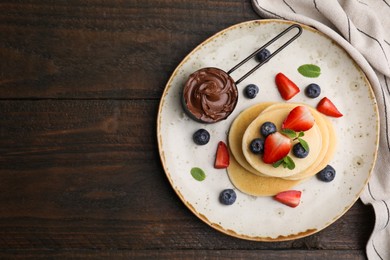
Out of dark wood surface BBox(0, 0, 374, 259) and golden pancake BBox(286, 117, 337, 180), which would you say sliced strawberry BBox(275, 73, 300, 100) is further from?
dark wood surface BBox(0, 0, 374, 259)

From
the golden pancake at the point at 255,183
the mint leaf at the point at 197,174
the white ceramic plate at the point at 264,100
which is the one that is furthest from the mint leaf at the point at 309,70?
the mint leaf at the point at 197,174

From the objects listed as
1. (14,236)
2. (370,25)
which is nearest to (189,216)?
(14,236)

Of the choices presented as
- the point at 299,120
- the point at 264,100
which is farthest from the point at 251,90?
the point at 299,120

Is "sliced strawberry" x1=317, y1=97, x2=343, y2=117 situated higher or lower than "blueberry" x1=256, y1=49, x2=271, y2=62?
lower

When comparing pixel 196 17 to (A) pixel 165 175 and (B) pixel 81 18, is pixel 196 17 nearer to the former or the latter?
(B) pixel 81 18

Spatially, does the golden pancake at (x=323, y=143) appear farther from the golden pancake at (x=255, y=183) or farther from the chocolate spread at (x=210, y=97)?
the chocolate spread at (x=210, y=97)

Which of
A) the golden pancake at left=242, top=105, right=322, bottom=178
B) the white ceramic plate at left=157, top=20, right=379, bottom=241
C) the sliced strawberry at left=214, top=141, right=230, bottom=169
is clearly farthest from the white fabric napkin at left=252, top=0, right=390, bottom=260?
the sliced strawberry at left=214, top=141, right=230, bottom=169
